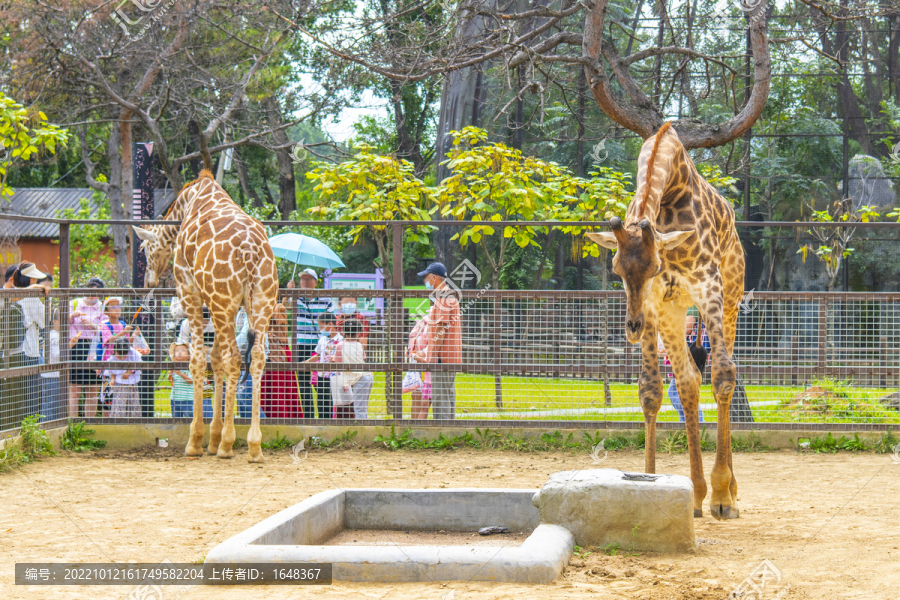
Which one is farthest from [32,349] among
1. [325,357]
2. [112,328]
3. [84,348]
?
[325,357]

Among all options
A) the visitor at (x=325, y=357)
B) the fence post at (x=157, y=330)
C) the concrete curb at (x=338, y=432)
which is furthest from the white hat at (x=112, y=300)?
the visitor at (x=325, y=357)

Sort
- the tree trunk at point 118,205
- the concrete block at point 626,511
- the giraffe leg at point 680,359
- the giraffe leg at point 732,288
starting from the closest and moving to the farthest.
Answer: the concrete block at point 626,511 → the giraffe leg at point 680,359 → the giraffe leg at point 732,288 → the tree trunk at point 118,205

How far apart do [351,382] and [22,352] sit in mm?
3312

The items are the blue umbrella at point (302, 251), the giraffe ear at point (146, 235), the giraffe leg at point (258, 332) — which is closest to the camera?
the giraffe leg at point (258, 332)

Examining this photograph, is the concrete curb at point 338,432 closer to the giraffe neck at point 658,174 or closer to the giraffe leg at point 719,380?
the giraffe leg at point 719,380

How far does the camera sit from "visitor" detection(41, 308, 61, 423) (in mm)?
8469

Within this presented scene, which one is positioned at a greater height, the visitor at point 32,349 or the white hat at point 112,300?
the white hat at point 112,300

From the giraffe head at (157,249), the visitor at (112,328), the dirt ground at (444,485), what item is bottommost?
the dirt ground at (444,485)

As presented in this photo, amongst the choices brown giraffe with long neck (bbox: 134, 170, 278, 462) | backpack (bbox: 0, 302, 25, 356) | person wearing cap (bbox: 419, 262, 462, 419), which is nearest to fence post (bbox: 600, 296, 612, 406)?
person wearing cap (bbox: 419, 262, 462, 419)

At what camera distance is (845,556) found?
448cm

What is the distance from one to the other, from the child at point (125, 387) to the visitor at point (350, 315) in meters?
2.26

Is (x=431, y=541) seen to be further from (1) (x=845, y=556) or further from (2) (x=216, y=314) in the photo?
(2) (x=216, y=314)

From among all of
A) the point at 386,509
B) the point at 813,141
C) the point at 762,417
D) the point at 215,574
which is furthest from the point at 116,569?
the point at 813,141

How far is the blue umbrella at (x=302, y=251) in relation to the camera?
1180 centimetres
